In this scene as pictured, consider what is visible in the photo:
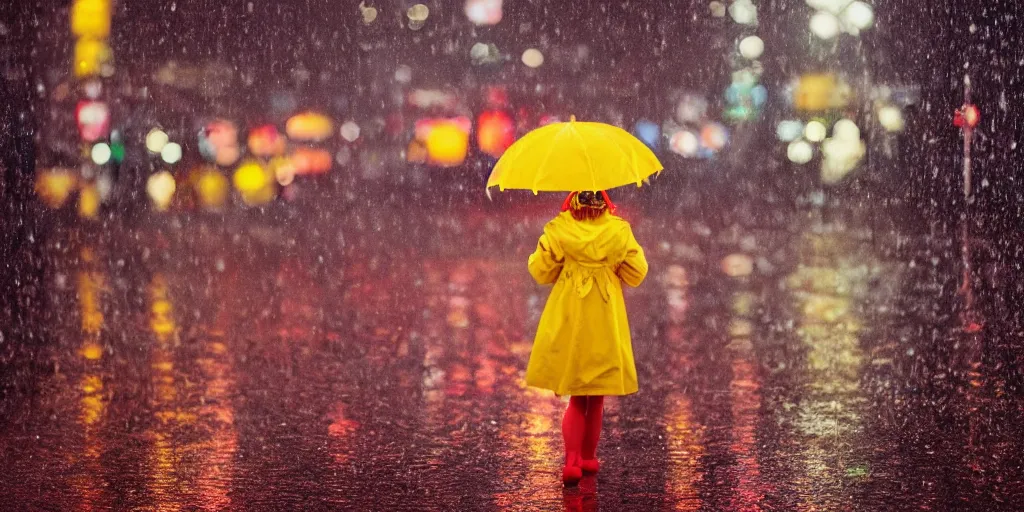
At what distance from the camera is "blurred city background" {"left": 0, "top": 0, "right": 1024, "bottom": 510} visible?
7066 millimetres

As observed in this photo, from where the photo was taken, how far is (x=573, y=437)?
654 centimetres

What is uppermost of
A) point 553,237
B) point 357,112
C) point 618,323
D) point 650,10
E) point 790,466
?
point 650,10

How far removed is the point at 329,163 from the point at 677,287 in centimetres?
1528

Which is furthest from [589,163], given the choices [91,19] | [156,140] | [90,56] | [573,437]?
[91,19]

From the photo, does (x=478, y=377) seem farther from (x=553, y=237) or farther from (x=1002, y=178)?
(x=1002, y=178)

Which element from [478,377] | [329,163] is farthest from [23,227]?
[478,377]

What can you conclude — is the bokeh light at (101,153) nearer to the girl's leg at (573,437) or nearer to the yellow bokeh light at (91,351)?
the yellow bokeh light at (91,351)

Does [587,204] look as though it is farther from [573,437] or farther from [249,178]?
[249,178]

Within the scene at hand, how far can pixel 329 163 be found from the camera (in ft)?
89.8

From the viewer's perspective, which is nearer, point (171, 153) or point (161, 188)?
point (161, 188)

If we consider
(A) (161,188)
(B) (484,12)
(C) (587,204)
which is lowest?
(C) (587,204)

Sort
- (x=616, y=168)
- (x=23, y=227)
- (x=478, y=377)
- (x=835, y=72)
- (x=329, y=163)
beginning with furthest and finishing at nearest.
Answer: (x=835, y=72), (x=329, y=163), (x=23, y=227), (x=478, y=377), (x=616, y=168)

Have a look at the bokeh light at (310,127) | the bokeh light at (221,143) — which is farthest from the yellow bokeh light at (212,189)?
the bokeh light at (310,127)

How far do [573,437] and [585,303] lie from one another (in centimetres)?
68
